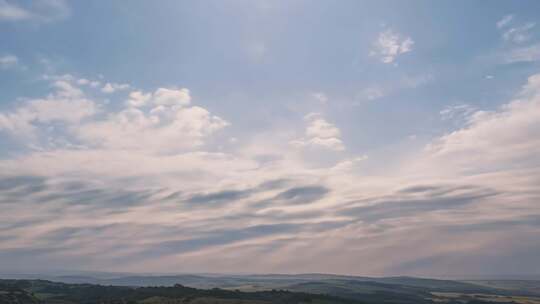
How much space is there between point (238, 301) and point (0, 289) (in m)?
97.0

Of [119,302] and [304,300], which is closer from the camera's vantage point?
[119,302]

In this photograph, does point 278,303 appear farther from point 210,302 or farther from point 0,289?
point 0,289

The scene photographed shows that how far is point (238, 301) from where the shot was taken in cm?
15462

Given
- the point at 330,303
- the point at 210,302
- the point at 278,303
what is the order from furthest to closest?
1. the point at 330,303
2. the point at 278,303
3. the point at 210,302

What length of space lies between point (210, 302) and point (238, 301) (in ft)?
32.5

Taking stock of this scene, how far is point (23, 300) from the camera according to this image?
159750 millimetres

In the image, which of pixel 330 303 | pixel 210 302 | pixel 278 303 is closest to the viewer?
pixel 210 302

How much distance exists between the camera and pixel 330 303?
18138 centimetres

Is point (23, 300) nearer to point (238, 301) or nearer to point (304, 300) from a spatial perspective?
point (238, 301)

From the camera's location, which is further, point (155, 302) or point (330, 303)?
point (330, 303)

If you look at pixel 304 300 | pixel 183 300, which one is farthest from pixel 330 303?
pixel 183 300

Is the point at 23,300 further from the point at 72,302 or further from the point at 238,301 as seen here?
the point at 238,301

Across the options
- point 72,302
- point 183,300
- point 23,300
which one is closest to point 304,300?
point 183,300

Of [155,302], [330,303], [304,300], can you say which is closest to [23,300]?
[155,302]
